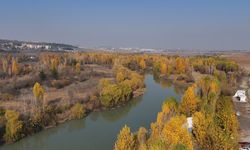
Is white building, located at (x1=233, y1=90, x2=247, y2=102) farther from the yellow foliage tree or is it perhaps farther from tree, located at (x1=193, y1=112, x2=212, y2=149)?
the yellow foliage tree

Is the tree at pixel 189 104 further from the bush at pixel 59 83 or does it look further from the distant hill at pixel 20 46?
the distant hill at pixel 20 46

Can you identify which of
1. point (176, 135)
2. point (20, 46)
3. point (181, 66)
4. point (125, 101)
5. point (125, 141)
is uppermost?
point (20, 46)

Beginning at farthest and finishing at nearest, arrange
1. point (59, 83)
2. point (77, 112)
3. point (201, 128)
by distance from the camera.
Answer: point (59, 83) → point (77, 112) → point (201, 128)

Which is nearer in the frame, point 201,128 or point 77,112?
point 201,128

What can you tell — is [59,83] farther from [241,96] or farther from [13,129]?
[241,96]

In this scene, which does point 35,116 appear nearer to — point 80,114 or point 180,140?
point 80,114

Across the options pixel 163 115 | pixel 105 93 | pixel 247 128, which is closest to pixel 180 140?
pixel 163 115

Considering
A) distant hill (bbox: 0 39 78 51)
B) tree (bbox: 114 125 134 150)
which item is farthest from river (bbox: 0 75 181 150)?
distant hill (bbox: 0 39 78 51)

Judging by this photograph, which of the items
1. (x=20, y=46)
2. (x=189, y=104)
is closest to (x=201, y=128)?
(x=189, y=104)

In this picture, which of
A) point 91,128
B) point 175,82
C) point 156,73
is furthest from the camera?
point 156,73
